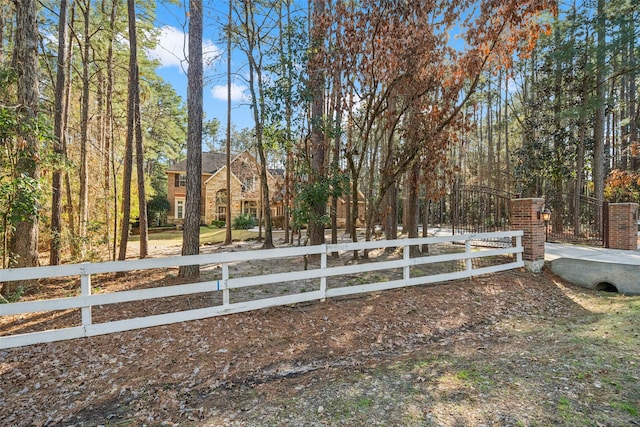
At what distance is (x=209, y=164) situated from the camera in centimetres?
3003

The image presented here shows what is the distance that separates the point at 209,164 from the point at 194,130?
24.4m

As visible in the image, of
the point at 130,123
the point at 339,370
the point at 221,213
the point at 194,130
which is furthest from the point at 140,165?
the point at 221,213

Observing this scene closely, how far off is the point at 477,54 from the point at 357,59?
2448mm

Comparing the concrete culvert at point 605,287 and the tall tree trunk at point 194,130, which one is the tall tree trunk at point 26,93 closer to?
the tall tree trunk at point 194,130

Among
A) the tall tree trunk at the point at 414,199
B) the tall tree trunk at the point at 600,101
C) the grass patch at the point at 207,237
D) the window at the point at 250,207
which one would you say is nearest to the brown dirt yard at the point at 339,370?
the tall tree trunk at the point at 414,199

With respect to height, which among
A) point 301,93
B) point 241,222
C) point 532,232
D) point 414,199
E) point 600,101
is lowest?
point 241,222

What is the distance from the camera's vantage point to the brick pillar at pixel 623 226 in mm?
9328

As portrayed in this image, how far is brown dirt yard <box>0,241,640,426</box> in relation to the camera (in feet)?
9.92

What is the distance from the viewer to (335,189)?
293 inches

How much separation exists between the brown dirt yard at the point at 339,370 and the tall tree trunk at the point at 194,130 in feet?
6.03

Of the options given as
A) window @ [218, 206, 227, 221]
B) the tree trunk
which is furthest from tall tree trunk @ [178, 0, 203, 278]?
window @ [218, 206, 227, 221]

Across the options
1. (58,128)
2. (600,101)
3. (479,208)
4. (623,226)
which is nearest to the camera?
(58,128)

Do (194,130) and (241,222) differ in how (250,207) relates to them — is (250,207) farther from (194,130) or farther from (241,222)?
(194,130)

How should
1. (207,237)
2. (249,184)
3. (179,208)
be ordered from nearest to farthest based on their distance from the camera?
(207,237), (249,184), (179,208)
